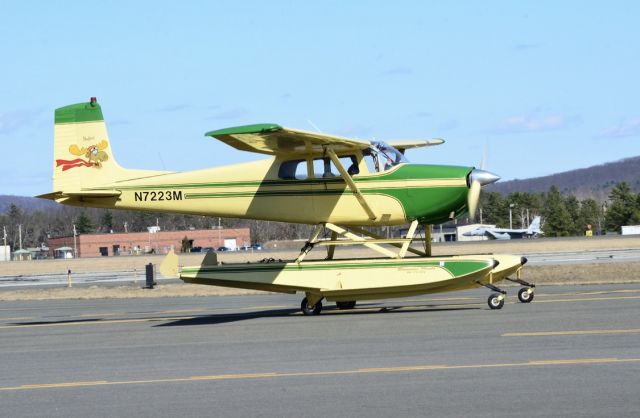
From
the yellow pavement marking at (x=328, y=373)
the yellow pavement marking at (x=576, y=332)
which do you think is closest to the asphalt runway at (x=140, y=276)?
the yellow pavement marking at (x=576, y=332)

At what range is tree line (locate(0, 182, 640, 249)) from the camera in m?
134

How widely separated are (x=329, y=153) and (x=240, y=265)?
9.22ft

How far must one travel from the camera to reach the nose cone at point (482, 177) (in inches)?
671

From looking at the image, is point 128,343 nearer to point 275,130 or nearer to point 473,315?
point 275,130

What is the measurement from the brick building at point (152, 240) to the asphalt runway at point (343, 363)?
106 metres

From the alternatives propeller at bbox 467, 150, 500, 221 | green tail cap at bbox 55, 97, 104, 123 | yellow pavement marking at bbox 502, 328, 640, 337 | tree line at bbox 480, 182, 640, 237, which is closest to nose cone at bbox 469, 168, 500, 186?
propeller at bbox 467, 150, 500, 221

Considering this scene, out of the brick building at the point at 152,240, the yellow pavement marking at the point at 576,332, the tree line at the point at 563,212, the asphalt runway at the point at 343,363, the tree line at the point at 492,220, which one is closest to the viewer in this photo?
the asphalt runway at the point at 343,363

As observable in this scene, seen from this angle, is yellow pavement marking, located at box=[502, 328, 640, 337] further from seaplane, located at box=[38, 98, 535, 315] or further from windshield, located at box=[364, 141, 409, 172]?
windshield, located at box=[364, 141, 409, 172]

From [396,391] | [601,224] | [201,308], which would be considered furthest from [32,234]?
[396,391]

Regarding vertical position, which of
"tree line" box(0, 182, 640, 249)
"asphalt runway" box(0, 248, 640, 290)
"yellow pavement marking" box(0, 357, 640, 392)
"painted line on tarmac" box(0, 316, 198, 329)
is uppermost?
"tree line" box(0, 182, 640, 249)

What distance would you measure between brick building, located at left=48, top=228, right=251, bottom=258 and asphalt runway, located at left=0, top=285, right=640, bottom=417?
349ft

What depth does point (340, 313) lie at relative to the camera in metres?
17.8

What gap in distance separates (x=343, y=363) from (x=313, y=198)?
799cm

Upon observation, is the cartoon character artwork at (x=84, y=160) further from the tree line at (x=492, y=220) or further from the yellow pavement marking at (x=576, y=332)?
the tree line at (x=492, y=220)
